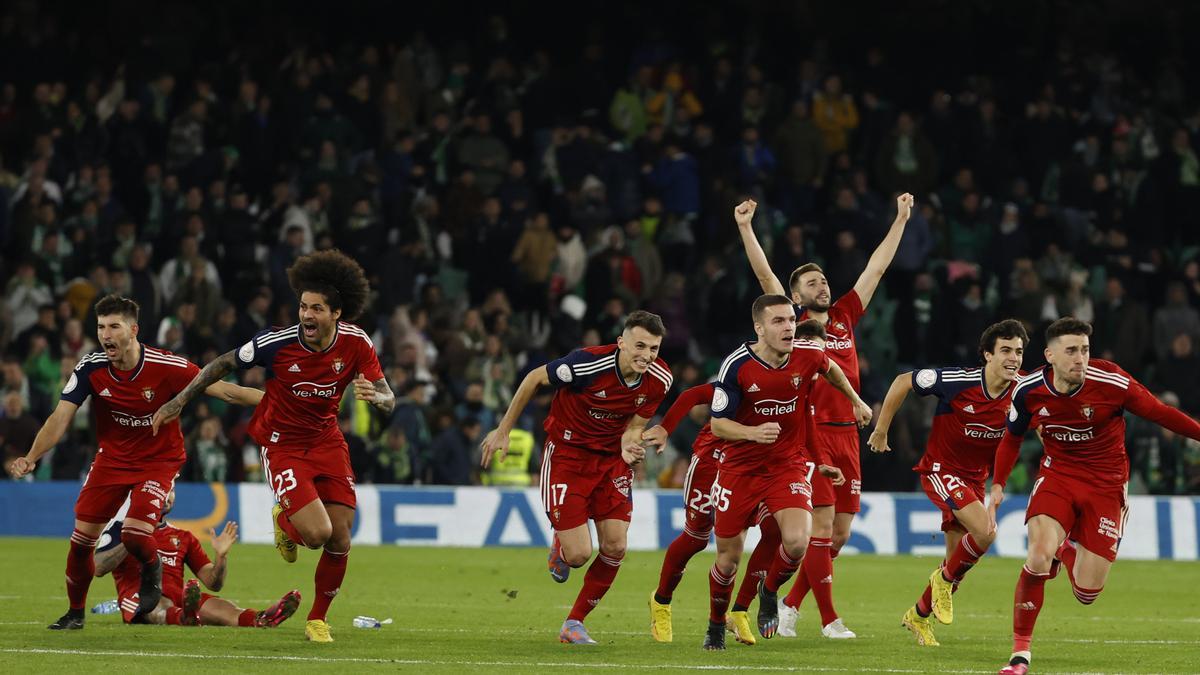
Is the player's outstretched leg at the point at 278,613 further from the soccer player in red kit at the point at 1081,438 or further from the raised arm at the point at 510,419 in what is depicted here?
the soccer player in red kit at the point at 1081,438

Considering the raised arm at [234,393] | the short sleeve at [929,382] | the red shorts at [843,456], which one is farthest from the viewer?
the red shorts at [843,456]

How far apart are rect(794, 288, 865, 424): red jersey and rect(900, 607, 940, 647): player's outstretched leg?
1.55m

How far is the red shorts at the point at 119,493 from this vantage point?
493 inches

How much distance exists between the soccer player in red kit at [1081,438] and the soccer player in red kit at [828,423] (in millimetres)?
1977

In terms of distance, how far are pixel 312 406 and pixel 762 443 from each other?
303cm

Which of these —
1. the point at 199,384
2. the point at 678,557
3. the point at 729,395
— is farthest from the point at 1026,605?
the point at 199,384

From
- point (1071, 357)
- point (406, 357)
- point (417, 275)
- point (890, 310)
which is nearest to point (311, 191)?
point (417, 275)

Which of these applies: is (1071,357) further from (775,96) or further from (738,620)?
(775,96)

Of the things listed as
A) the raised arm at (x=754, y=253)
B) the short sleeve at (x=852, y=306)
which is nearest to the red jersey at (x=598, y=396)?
the raised arm at (x=754, y=253)

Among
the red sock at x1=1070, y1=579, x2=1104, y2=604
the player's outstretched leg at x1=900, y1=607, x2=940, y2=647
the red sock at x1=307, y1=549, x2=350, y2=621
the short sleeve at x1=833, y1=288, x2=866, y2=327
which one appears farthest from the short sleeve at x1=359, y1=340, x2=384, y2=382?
the red sock at x1=1070, y1=579, x2=1104, y2=604

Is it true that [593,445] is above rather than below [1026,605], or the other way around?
above

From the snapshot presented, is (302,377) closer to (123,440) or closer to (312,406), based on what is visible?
(312,406)

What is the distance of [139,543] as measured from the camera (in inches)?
491

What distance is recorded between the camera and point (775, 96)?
2738 cm
